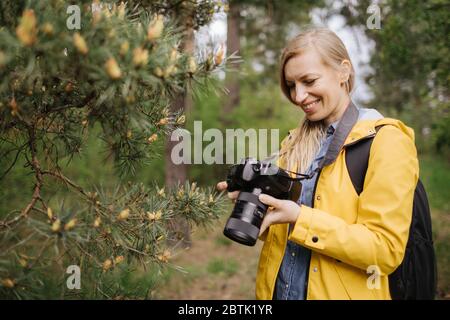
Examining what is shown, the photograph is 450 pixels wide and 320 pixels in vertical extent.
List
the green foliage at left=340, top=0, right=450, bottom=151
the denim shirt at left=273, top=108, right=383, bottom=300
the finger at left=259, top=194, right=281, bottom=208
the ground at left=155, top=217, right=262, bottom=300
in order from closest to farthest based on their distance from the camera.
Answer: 1. the finger at left=259, top=194, right=281, bottom=208
2. the denim shirt at left=273, top=108, right=383, bottom=300
3. the green foliage at left=340, top=0, right=450, bottom=151
4. the ground at left=155, top=217, right=262, bottom=300

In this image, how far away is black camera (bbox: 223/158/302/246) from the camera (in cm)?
171

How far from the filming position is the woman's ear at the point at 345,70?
1994 millimetres

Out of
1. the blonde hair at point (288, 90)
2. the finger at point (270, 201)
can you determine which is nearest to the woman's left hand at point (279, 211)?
the finger at point (270, 201)

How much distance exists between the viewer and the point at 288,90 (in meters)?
2.16

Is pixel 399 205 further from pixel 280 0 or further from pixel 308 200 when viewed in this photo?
pixel 280 0

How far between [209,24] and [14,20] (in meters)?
1.58

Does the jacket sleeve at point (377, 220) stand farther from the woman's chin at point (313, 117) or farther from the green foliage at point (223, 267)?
the green foliage at point (223, 267)

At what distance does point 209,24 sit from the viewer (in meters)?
2.82

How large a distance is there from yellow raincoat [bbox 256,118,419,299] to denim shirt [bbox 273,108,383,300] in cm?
6

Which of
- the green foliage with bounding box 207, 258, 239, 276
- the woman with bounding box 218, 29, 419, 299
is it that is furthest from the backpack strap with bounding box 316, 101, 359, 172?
the green foliage with bounding box 207, 258, 239, 276

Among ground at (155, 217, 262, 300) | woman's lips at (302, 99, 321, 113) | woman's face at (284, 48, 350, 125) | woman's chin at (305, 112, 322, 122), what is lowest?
ground at (155, 217, 262, 300)

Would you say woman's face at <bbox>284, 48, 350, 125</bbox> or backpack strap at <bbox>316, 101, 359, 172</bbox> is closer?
backpack strap at <bbox>316, 101, 359, 172</bbox>

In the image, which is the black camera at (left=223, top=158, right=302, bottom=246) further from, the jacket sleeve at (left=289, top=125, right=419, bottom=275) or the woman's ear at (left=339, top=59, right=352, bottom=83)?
the woman's ear at (left=339, top=59, right=352, bottom=83)

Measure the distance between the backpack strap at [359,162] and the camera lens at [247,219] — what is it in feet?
1.26
